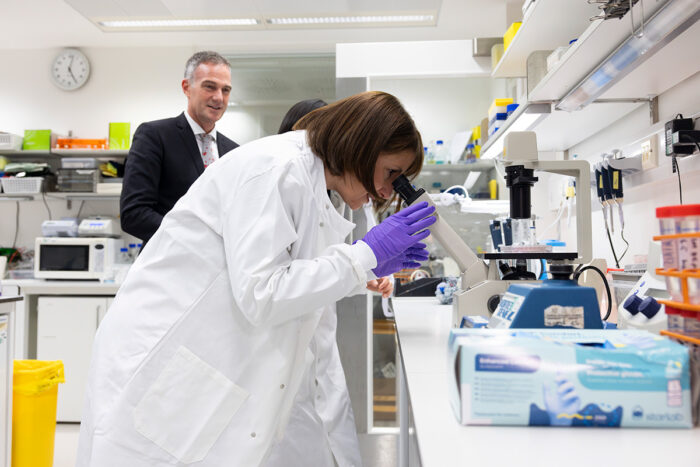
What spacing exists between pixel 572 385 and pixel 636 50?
1.06m

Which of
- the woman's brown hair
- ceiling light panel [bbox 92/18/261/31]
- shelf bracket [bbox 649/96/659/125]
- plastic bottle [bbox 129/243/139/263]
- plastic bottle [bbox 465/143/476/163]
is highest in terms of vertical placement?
ceiling light panel [bbox 92/18/261/31]

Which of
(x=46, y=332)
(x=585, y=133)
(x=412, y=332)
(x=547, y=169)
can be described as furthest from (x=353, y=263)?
Answer: (x=46, y=332)

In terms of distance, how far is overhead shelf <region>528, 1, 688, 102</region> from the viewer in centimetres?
129

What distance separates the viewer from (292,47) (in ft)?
15.0

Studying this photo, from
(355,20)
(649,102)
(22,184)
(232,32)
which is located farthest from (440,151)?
(22,184)

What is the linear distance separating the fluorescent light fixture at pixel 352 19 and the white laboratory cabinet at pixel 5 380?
2.88 meters

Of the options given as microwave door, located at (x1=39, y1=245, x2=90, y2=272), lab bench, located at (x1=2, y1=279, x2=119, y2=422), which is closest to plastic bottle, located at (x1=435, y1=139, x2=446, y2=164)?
lab bench, located at (x1=2, y1=279, x2=119, y2=422)

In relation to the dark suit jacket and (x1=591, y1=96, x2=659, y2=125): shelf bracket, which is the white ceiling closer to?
the dark suit jacket

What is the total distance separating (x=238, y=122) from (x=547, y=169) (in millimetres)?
3715

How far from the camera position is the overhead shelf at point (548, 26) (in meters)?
1.75

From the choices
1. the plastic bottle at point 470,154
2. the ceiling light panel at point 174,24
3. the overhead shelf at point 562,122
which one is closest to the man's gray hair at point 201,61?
the overhead shelf at point 562,122

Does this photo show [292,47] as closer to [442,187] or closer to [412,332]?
[442,187]

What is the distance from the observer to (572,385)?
0.60m

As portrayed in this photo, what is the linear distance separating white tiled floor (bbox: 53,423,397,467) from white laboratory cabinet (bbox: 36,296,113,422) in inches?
14.4
